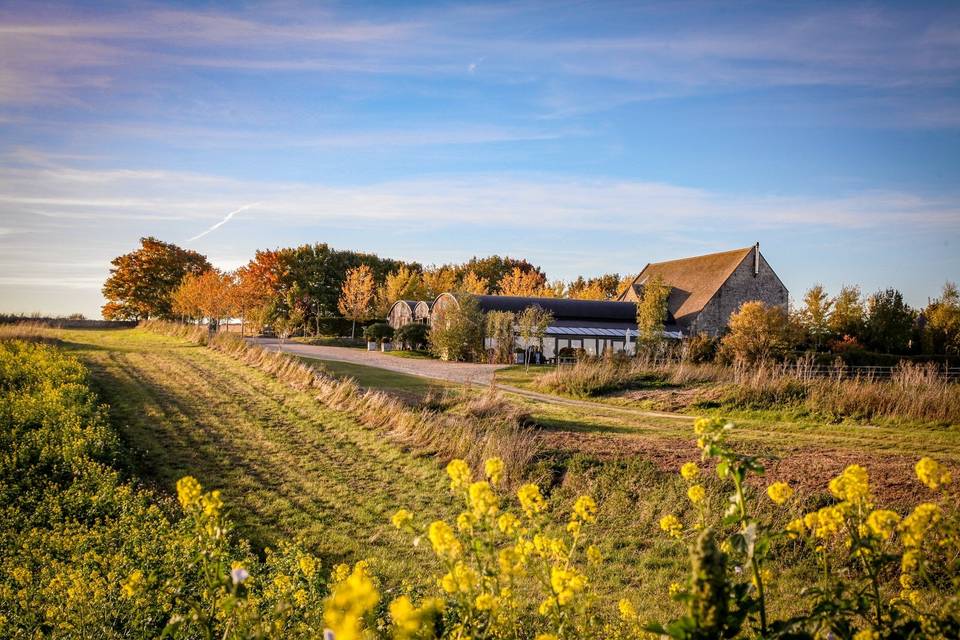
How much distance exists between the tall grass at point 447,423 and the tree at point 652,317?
750 inches

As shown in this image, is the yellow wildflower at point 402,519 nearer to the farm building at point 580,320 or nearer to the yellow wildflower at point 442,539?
the yellow wildflower at point 442,539

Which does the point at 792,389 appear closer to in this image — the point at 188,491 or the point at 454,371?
the point at 454,371

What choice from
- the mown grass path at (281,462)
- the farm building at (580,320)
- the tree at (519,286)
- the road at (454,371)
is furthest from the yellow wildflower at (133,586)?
the tree at (519,286)

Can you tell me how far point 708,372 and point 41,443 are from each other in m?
19.4

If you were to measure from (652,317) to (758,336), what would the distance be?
18.9 feet

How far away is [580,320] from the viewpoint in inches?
1631

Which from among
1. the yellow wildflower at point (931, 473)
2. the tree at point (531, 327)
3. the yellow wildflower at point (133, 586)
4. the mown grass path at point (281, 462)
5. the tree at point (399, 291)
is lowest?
the mown grass path at point (281, 462)

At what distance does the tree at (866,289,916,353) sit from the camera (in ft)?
125

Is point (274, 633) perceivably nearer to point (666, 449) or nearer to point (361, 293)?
point (666, 449)

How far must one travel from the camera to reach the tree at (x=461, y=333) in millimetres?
36375

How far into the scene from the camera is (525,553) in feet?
10.5

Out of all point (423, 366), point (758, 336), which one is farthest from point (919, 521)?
point (758, 336)

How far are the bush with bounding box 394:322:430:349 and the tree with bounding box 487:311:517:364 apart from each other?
6575 mm

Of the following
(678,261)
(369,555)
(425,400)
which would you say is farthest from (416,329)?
(369,555)
